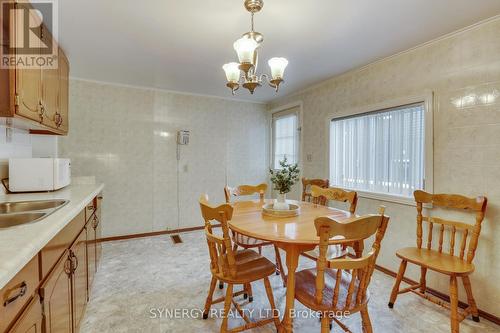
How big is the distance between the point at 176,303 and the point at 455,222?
2377mm

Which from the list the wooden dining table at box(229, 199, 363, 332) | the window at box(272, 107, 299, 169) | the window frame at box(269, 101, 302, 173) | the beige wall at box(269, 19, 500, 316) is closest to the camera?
the wooden dining table at box(229, 199, 363, 332)

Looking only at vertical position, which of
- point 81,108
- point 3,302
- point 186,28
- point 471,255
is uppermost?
point 186,28

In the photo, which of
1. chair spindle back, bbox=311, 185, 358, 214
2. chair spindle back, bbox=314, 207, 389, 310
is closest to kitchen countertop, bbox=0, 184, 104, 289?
chair spindle back, bbox=314, 207, 389, 310

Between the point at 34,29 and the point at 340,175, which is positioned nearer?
the point at 34,29

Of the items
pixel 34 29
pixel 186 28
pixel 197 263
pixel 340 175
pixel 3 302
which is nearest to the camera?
pixel 3 302

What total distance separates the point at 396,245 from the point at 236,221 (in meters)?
1.86

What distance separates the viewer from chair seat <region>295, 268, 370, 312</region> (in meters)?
1.34

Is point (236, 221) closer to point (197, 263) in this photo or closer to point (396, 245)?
point (197, 263)

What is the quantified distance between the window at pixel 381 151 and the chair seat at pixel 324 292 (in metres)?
1.45

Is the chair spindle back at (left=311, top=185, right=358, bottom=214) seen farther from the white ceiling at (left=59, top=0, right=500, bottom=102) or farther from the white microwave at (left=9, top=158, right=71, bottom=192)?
the white microwave at (left=9, top=158, right=71, bottom=192)

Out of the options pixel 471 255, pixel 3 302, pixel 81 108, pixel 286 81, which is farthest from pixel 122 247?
pixel 471 255

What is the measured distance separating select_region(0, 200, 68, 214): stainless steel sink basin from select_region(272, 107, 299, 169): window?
10.3 feet

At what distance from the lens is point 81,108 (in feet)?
11.5

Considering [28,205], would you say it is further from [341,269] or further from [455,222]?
[455,222]
